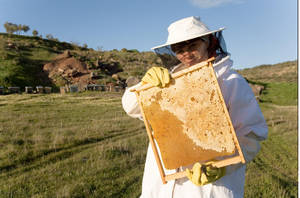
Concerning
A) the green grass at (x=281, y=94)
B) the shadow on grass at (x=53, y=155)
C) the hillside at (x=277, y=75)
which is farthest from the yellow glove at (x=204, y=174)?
the hillside at (x=277, y=75)

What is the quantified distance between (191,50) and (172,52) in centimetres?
40

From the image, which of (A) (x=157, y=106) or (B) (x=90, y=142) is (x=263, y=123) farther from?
(B) (x=90, y=142)

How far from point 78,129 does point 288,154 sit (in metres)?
6.47

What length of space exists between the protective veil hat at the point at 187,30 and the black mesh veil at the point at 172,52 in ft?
0.69

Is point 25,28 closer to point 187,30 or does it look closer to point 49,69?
point 49,69

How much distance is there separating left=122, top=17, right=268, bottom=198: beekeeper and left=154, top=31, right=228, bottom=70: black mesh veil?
2cm

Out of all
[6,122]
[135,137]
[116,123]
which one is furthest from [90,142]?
[6,122]

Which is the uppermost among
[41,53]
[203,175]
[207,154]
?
[41,53]

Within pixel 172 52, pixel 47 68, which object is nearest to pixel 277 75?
pixel 47 68

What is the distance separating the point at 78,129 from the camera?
22.6 feet

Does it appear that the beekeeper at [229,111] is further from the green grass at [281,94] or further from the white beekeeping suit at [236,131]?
the green grass at [281,94]

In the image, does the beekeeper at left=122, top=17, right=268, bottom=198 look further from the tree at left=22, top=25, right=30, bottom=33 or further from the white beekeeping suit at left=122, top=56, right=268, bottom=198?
the tree at left=22, top=25, right=30, bottom=33

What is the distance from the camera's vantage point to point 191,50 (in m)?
1.96

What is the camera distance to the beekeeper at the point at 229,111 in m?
1.72
